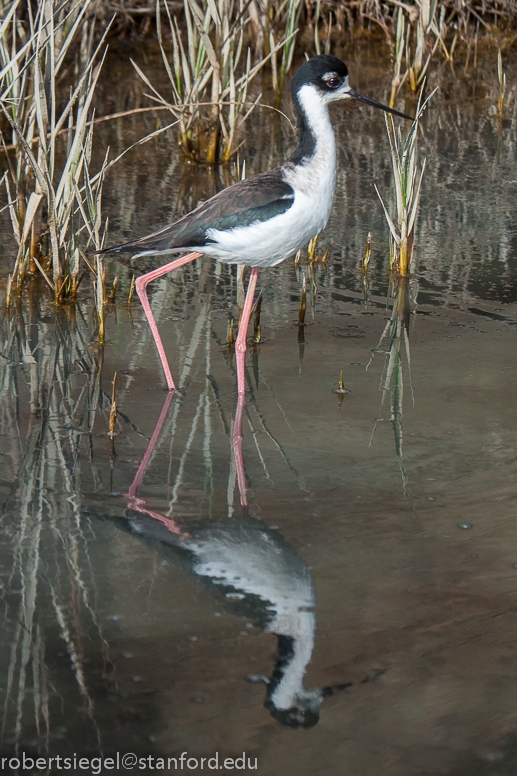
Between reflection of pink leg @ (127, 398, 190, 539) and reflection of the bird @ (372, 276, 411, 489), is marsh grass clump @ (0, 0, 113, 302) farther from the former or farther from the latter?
reflection of the bird @ (372, 276, 411, 489)

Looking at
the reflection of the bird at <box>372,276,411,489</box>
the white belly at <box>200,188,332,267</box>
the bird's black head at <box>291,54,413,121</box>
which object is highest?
the bird's black head at <box>291,54,413,121</box>

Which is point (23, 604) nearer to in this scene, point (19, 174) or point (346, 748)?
point (346, 748)

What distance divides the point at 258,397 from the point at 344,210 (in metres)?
2.84

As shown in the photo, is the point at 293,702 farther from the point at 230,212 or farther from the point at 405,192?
the point at 405,192

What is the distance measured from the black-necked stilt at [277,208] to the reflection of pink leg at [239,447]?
0.46 feet

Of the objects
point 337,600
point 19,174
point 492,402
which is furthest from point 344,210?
point 337,600

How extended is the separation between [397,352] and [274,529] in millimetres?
1641

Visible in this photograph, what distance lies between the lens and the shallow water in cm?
225

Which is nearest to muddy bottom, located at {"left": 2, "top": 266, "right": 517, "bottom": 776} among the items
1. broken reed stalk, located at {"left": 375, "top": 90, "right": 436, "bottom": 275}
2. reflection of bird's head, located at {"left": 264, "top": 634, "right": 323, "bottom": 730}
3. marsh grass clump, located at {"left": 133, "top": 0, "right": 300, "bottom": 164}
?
reflection of bird's head, located at {"left": 264, "top": 634, "right": 323, "bottom": 730}

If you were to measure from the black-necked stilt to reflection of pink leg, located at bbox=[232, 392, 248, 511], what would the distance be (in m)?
0.14

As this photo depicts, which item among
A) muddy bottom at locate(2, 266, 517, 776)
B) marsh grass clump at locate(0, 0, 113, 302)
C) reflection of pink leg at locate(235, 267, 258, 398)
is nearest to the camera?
muddy bottom at locate(2, 266, 517, 776)

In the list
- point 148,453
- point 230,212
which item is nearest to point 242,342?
point 230,212

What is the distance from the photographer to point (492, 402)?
3857 mm

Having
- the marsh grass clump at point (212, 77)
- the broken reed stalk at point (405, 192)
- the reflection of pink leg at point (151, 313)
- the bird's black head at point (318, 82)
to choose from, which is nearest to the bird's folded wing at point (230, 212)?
the reflection of pink leg at point (151, 313)
